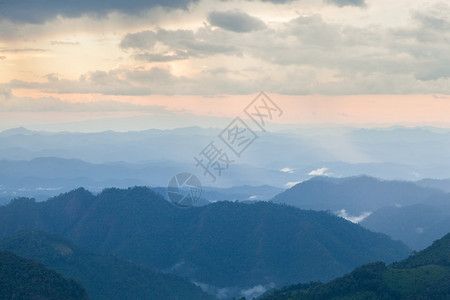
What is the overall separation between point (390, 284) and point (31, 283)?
317 feet

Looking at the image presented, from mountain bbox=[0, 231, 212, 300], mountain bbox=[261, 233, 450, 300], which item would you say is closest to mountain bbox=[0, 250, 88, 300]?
mountain bbox=[0, 231, 212, 300]

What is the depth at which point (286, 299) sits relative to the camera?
132625mm

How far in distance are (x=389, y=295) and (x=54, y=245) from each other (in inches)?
5293

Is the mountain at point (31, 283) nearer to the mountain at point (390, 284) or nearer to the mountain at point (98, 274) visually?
the mountain at point (98, 274)

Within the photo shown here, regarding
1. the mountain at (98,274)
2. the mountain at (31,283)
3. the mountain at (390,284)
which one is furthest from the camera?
the mountain at (98,274)

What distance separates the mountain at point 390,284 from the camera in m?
121

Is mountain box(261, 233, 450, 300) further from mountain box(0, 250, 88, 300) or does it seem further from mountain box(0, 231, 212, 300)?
mountain box(0, 231, 212, 300)

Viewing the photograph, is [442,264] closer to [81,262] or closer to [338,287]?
[338,287]

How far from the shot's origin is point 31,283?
134 meters

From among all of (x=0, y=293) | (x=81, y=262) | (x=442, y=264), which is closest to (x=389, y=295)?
(x=442, y=264)

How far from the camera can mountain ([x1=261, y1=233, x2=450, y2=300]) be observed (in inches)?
4759

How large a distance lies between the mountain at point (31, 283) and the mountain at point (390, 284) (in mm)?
57476

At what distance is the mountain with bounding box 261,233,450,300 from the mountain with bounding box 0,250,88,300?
57.5 m

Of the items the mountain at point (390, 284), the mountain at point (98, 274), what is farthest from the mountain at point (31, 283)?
the mountain at point (390, 284)
